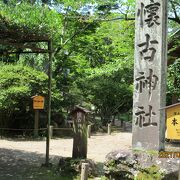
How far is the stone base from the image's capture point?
663 cm

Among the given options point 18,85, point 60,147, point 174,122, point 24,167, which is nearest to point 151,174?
point 174,122

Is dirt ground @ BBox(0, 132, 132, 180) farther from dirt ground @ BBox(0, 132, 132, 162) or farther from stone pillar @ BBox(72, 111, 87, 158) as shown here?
stone pillar @ BBox(72, 111, 87, 158)

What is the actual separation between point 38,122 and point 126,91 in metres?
6.74

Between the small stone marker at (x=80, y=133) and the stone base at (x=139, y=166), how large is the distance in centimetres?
188

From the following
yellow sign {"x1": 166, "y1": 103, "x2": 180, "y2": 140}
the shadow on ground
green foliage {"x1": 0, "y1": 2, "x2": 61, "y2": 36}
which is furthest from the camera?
green foliage {"x1": 0, "y1": 2, "x2": 61, "y2": 36}

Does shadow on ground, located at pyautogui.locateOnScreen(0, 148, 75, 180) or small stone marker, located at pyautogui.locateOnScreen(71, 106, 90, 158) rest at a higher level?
small stone marker, located at pyautogui.locateOnScreen(71, 106, 90, 158)

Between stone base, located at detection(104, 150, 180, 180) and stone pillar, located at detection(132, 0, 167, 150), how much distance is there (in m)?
0.34

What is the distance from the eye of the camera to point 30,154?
11.8 metres

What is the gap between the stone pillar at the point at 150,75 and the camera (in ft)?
23.6

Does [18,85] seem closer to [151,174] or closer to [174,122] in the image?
[151,174]

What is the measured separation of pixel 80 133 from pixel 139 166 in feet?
8.81

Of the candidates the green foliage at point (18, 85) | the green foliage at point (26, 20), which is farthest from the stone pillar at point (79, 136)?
the green foliage at point (18, 85)

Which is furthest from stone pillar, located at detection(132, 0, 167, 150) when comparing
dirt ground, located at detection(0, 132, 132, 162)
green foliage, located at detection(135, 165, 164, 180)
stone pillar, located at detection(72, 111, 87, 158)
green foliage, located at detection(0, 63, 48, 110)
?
green foliage, located at detection(0, 63, 48, 110)

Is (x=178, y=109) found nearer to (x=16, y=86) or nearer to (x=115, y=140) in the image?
(x=16, y=86)
